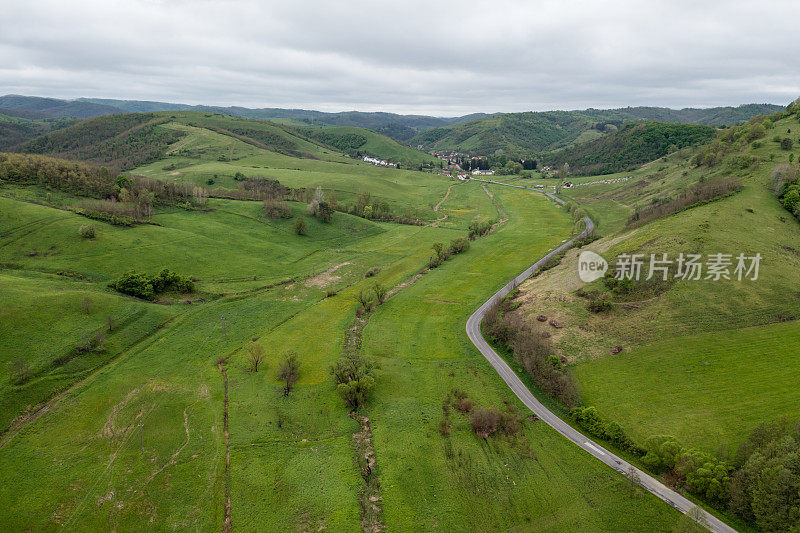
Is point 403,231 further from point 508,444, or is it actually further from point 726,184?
point 508,444

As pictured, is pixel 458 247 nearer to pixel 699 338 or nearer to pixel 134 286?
pixel 699 338

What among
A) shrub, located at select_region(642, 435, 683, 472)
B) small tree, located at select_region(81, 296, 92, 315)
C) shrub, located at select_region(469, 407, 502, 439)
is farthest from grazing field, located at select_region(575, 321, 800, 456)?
small tree, located at select_region(81, 296, 92, 315)

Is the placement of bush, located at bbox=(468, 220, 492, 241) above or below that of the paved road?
above

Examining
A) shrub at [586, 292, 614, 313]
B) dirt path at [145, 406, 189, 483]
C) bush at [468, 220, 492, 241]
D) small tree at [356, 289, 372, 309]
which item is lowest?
dirt path at [145, 406, 189, 483]

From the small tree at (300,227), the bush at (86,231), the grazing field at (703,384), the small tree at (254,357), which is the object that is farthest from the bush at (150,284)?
the grazing field at (703,384)

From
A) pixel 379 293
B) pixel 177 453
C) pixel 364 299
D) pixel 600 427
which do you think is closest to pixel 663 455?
pixel 600 427

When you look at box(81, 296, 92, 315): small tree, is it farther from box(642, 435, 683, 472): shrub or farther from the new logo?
the new logo
